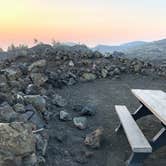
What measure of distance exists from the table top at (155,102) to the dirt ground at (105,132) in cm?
73

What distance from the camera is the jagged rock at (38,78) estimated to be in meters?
9.09

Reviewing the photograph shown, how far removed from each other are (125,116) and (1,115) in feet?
6.80

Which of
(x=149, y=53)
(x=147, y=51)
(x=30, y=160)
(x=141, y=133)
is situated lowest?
(x=147, y=51)

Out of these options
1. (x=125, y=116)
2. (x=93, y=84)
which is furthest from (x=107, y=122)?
(x=93, y=84)

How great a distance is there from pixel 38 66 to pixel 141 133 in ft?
19.0

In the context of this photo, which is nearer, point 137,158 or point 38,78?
point 137,158

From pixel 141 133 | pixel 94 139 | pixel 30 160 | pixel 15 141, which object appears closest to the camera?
pixel 15 141

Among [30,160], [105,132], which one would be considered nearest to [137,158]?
[30,160]

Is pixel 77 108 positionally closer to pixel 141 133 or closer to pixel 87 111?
pixel 87 111

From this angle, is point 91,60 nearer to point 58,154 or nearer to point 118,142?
point 118,142

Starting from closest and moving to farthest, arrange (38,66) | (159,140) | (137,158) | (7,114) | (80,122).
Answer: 1. (137,158)
2. (159,140)
3. (7,114)
4. (80,122)
5. (38,66)

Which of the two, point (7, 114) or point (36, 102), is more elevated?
point (7, 114)

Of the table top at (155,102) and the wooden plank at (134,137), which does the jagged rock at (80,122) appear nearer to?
the wooden plank at (134,137)

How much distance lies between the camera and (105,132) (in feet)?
22.4
